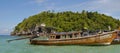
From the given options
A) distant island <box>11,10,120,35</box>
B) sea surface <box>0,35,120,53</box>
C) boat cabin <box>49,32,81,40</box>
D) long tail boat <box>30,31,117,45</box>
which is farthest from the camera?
distant island <box>11,10,120,35</box>

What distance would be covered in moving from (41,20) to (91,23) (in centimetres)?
2904

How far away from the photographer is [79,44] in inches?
1726

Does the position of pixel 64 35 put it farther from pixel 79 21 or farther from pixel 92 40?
pixel 79 21


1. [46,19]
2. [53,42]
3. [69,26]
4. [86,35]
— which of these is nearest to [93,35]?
[86,35]

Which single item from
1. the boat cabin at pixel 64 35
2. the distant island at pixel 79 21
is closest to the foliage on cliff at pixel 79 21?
the distant island at pixel 79 21

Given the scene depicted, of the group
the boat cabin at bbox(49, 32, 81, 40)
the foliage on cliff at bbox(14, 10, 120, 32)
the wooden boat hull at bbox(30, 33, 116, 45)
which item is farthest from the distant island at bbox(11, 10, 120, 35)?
the wooden boat hull at bbox(30, 33, 116, 45)

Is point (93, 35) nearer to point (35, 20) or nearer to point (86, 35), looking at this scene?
point (86, 35)

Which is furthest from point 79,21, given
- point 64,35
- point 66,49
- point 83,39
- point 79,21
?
point 66,49

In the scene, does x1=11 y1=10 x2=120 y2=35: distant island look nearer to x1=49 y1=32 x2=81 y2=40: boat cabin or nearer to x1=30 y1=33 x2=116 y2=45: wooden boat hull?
x1=49 y1=32 x2=81 y2=40: boat cabin

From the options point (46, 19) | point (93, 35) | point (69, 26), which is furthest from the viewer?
point (46, 19)

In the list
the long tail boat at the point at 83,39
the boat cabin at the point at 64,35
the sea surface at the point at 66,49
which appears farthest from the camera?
the boat cabin at the point at 64,35

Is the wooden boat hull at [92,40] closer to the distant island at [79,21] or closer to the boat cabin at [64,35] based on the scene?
→ the boat cabin at [64,35]

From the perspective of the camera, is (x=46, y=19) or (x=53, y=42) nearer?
(x=53, y=42)

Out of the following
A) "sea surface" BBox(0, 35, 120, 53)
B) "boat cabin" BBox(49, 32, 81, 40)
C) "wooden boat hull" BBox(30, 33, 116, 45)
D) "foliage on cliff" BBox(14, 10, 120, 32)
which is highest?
"foliage on cliff" BBox(14, 10, 120, 32)
